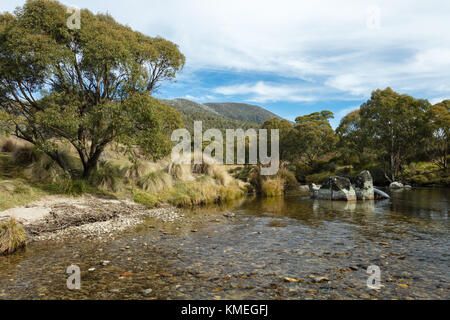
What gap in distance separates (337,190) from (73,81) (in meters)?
17.0

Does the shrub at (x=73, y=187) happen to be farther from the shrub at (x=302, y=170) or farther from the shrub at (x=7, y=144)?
the shrub at (x=302, y=170)

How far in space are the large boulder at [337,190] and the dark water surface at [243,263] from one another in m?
8.06

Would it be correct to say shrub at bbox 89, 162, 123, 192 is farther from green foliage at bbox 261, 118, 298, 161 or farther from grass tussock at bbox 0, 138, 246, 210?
green foliage at bbox 261, 118, 298, 161

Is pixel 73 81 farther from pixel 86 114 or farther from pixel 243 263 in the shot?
pixel 243 263

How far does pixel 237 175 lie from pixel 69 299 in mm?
23983

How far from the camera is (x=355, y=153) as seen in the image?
144 ft

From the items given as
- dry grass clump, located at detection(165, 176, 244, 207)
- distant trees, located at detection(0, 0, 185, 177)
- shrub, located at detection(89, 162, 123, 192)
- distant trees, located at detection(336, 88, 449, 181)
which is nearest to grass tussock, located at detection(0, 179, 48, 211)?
distant trees, located at detection(0, 0, 185, 177)

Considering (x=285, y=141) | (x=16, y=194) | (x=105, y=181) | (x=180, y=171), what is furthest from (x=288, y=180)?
(x=285, y=141)

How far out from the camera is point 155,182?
1575 centimetres

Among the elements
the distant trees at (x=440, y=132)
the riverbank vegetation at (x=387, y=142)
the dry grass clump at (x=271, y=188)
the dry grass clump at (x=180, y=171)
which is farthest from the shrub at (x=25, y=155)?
the distant trees at (x=440, y=132)

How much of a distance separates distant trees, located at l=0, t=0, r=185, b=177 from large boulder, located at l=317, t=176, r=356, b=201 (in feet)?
39.0

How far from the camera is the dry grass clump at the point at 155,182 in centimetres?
1543

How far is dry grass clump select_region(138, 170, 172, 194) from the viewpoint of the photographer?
15.4m

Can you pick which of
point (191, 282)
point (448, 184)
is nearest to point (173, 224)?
point (191, 282)
